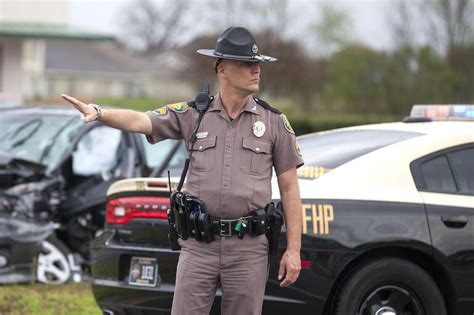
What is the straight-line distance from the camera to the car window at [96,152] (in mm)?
7992

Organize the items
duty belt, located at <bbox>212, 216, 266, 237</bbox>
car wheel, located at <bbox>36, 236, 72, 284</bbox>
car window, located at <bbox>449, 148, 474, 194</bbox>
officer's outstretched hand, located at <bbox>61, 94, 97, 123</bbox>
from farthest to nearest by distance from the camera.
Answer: car wheel, located at <bbox>36, 236, 72, 284</bbox>, car window, located at <bbox>449, 148, 474, 194</bbox>, duty belt, located at <bbox>212, 216, 266, 237</bbox>, officer's outstretched hand, located at <bbox>61, 94, 97, 123</bbox>

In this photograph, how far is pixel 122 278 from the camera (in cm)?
490

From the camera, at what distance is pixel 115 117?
3.63 m

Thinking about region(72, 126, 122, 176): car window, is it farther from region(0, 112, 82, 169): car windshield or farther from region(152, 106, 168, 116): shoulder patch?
region(152, 106, 168, 116): shoulder patch

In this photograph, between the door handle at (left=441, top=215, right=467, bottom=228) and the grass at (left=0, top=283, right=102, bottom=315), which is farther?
the grass at (left=0, top=283, right=102, bottom=315)

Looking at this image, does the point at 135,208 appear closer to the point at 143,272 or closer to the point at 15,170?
the point at 143,272

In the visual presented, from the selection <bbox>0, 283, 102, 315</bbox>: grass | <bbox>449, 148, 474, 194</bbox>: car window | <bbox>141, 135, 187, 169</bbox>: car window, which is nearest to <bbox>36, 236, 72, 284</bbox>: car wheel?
<bbox>0, 283, 102, 315</bbox>: grass

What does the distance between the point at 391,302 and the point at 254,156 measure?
1.39 meters

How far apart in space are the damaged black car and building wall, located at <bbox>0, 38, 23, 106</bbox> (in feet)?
39.8

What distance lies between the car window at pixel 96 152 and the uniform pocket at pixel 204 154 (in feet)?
14.0

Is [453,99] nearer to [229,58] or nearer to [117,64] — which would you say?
[229,58]

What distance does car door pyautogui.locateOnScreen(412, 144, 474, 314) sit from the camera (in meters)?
→ 4.72

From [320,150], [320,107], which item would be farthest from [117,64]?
[320,150]

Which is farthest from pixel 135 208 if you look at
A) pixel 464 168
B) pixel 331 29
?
pixel 331 29
